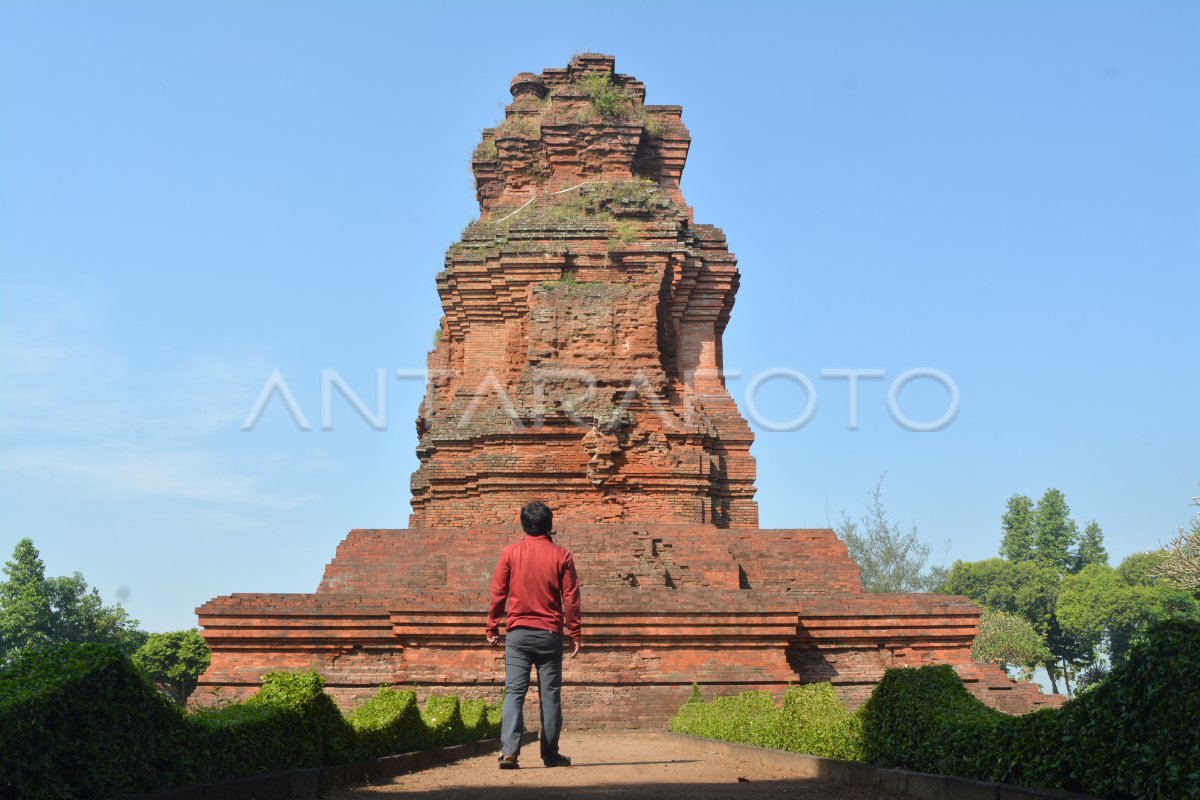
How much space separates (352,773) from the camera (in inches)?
304

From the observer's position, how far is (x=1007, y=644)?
46.2 metres

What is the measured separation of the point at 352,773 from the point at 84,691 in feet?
9.10

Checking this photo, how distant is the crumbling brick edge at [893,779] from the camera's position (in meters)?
5.23

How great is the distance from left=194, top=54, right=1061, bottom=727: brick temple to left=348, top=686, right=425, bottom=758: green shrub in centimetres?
474

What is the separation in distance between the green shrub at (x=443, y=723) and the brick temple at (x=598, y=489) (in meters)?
3.39

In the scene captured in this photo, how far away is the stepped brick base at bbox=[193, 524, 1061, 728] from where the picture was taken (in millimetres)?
14266

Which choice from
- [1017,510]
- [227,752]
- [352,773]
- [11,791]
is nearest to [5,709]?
[11,791]

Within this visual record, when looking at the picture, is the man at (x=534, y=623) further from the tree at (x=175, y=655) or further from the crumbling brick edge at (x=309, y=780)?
the tree at (x=175, y=655)

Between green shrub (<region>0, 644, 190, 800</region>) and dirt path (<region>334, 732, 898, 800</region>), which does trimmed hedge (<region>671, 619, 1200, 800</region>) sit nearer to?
dirt path (<region>334, 732, 898, 800</region>)

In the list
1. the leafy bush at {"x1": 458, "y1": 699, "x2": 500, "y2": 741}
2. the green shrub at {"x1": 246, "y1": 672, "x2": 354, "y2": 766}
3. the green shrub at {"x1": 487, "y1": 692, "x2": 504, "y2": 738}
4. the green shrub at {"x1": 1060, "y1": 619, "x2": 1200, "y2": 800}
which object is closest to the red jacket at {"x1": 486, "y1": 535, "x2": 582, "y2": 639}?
the green shrub at {"x1": 246, "y1": 672, "x2": 354, "y2": 766}

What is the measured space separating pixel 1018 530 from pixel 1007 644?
973 inches

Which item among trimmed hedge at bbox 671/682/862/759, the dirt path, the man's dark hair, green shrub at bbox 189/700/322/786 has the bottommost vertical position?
the dirt path

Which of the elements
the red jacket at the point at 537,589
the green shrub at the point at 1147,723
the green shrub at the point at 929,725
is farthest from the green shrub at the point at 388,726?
the green shrub at the point at 1147,723

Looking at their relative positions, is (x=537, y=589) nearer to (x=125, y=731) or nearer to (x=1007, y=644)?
(x=125, y=731)
